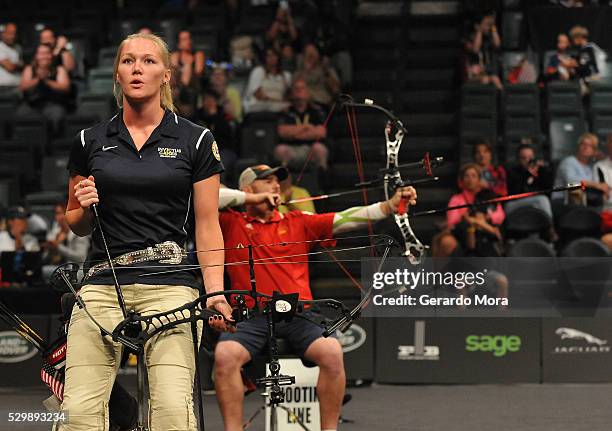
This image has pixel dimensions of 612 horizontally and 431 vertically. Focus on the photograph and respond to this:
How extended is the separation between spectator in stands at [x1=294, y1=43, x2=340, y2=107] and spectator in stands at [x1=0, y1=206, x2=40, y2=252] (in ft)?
9.81

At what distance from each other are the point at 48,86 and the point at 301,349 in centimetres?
779

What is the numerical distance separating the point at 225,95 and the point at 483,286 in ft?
21.3

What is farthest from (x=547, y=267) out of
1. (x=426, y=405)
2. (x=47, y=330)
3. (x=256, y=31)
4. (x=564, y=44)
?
(x=256, y=31)

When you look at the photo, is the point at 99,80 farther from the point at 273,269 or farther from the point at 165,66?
the point at 165,66

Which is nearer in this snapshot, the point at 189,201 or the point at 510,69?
the point at 189,201

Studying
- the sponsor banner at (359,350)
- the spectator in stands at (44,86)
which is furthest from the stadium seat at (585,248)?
the spectator in stands at (44,86)

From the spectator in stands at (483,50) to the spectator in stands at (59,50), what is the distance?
4140mm

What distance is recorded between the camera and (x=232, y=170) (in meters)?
11.6

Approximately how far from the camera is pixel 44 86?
13938 millimetres

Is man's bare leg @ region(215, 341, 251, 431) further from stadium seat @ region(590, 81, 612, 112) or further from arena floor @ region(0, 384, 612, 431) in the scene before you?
stadium seat @ region(590, 81, 612, 112)

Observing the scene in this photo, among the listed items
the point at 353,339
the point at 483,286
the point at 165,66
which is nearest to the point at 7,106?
the point at 353,339

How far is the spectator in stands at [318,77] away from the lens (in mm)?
12771

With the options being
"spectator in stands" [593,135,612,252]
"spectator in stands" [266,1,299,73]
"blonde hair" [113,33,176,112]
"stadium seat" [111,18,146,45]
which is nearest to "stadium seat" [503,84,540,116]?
"spectator in stands" [593,135,612,252]

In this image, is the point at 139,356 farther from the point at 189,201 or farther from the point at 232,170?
the point at 232,170
